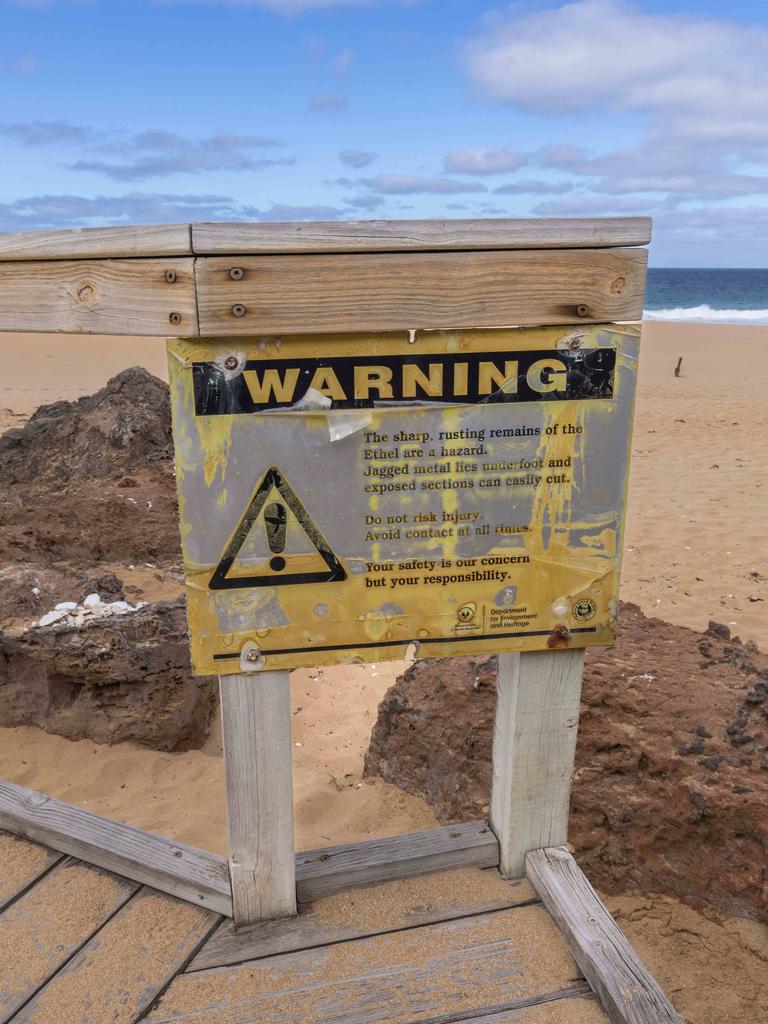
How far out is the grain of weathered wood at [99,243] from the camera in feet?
5.61

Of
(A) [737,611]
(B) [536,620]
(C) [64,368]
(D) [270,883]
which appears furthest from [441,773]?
(C) [64,368]

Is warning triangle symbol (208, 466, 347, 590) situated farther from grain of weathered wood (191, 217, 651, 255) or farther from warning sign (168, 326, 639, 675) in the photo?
grain of weathered wood (191, 217, 651, 255)

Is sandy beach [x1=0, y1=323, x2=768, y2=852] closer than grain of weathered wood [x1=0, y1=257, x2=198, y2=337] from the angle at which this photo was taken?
No

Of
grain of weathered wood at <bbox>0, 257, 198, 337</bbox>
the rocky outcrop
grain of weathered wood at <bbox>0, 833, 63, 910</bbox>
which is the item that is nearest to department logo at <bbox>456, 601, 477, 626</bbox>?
grain of weathered wood at <bbox>0, 257, 198, 337</bbox>

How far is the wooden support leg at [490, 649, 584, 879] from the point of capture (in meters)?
2.11

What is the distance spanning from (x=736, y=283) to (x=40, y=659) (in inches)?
3260

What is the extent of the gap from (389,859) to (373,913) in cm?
16

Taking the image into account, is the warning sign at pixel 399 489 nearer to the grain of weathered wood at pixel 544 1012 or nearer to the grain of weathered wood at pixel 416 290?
the grain of weathered wood at pixel 416 290

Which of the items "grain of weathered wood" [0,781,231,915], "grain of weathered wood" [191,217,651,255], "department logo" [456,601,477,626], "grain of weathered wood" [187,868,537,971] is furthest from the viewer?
"grain of weathered wood" [0,781,231,915]

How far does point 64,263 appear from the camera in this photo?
1.80 metres

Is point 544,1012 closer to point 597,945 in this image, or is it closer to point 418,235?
point 597,945

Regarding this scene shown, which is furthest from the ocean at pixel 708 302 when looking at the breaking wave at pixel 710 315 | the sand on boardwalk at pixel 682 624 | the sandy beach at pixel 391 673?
the sand on boardwalk at pixel 682 624

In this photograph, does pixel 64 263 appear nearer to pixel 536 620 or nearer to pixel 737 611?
pixel 536 620

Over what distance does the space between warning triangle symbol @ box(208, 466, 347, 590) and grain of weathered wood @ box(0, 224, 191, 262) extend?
52cm
